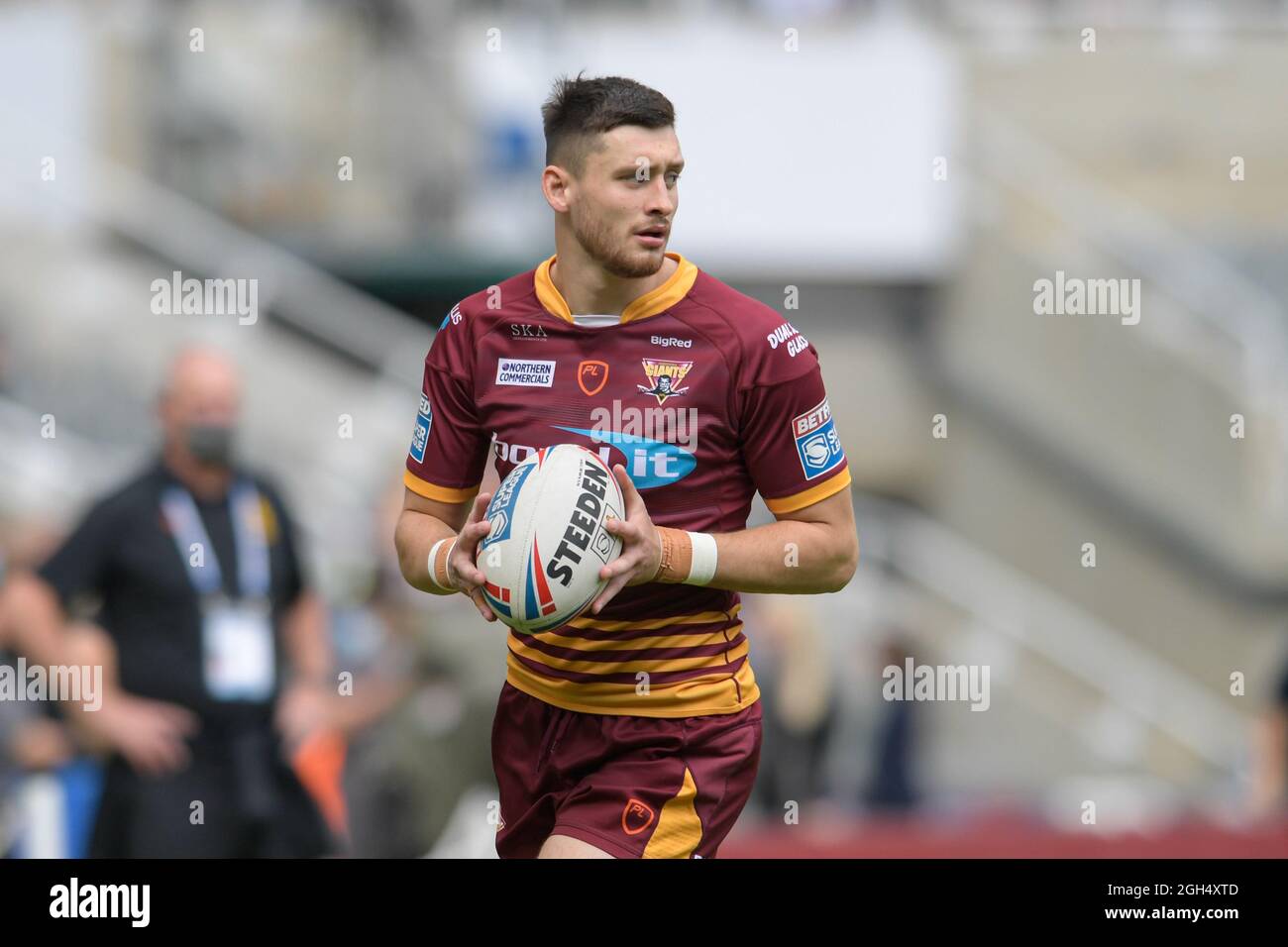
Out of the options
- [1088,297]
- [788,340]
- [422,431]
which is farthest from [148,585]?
[1088,297]

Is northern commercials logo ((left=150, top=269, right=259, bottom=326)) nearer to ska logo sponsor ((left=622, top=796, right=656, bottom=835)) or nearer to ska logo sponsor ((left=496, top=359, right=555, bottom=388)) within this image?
ska logo sponsor ((left=496, top=359, right=555, bottom=388))

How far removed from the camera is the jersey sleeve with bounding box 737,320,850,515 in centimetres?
486

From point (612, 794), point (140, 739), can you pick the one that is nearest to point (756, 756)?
point (612, 794)

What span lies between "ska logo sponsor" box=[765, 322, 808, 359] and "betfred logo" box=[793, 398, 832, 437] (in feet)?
0.52

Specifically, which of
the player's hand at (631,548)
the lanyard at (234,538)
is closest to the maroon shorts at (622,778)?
the player's hand at (631,548)

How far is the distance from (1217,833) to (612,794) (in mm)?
5344

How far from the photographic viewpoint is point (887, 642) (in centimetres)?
1339

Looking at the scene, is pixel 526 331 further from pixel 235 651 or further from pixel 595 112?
pixel 235 651

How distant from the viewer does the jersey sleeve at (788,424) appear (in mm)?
4863

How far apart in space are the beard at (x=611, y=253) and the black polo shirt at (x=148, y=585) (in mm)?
3226

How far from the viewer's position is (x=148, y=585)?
7.43 metres

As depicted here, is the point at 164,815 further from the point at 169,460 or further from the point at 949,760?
the point at 949,760
